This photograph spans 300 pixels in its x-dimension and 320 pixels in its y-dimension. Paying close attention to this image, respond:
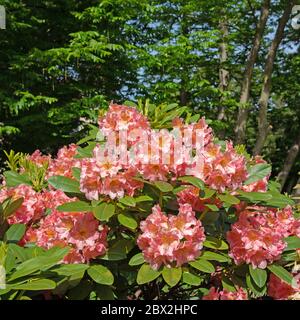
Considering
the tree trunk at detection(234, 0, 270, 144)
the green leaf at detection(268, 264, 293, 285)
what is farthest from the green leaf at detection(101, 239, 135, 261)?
the tree trunk at detection(234, 0, 270, 144)

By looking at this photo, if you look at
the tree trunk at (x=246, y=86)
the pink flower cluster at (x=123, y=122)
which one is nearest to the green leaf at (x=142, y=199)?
the pink flower cluster at (x=123, y=122)

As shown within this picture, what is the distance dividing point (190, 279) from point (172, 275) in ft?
0.20

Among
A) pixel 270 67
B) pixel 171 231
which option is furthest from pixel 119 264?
pixel 270 67

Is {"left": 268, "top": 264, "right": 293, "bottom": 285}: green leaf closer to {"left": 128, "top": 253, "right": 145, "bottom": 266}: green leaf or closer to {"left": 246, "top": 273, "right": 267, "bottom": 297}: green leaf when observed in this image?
{"left": 246, "top": 273, "right": 267, "bottom": 297}: green leaf

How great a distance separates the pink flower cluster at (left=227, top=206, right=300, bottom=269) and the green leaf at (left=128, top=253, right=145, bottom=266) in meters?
0.32

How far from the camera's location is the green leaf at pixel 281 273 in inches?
62.0

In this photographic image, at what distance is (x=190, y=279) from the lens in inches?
58.7

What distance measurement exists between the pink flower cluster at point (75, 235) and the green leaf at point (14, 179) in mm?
367

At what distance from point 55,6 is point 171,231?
29.9 ft

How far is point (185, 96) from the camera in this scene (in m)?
11.8

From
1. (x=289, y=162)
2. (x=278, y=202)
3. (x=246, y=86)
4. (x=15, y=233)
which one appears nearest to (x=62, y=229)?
(x=15, y=233)

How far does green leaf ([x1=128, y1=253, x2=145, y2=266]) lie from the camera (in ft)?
5.01

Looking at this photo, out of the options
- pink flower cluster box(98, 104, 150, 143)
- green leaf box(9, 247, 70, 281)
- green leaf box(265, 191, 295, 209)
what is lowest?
green leaf box(9, 247, 70, 281)

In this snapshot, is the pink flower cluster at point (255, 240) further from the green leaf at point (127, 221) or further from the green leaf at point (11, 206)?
the green leaf at point (11, 206)
